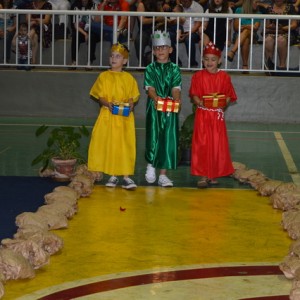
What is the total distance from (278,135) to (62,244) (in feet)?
25.4

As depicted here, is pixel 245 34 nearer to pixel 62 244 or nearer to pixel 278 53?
pixel 278 53

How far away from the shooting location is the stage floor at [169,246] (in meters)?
6.97

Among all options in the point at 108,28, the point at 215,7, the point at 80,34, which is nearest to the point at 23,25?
the point at 80,34

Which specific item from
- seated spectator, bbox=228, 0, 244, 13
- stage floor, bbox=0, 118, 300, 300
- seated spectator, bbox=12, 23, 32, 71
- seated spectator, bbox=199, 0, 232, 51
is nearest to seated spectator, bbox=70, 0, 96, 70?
seated spectator, bbox=12, 23, 32, 71

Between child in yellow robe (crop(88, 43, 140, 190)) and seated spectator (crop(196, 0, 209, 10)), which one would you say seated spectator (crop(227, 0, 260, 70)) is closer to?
seated spectator (crop(196, 0, 209, 10))

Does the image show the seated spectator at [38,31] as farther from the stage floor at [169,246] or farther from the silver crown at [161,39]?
the silver crown at [161,39]

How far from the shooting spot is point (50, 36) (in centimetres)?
1742

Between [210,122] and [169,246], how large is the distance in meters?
2.88

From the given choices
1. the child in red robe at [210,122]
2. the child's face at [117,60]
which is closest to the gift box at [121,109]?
the child's face at [117,60]

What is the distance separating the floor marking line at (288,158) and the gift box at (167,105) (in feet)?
5.73

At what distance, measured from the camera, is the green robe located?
1073cm

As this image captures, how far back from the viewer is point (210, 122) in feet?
35.4

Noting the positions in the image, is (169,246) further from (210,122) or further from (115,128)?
(210,122)

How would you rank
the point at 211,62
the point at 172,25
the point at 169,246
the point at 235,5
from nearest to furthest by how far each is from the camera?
the point at 169,246
the point at 211,62
the point at 172,25
the point at 235,5
